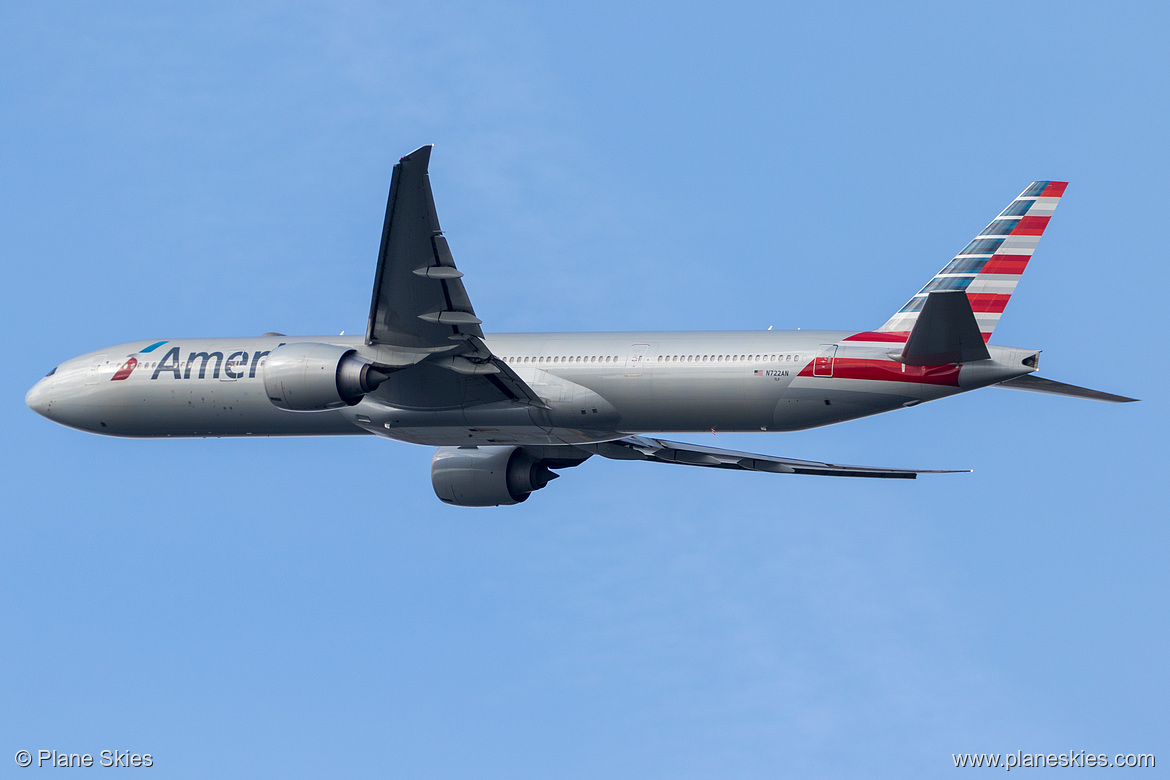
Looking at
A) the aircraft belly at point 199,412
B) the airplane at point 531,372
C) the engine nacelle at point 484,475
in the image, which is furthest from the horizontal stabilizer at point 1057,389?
the aircraft belly at point 199,412

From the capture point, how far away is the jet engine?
28422 millimetres

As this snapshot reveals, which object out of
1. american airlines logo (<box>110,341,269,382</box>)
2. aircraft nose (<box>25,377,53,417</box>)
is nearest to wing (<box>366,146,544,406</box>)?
american airlines logo (<box>110,341,269,382</box>)

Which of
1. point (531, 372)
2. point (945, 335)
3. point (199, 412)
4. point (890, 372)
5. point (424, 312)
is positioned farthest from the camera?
point (199, 412)

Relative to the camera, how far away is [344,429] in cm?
3381

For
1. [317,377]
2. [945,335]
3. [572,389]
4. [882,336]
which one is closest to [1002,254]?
[882,336]

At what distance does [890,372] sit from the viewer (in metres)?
28.3

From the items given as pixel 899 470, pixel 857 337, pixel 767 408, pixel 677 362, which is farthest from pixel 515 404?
pixel 899 470

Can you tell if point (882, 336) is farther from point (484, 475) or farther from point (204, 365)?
point (204, 365)

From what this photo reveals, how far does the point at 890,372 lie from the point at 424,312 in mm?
9734

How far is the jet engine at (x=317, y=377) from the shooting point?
1119 inches

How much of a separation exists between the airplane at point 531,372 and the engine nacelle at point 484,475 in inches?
63.1

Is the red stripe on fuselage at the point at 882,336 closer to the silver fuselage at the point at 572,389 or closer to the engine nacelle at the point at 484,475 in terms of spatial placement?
the silver fuselage at the point at 572,389

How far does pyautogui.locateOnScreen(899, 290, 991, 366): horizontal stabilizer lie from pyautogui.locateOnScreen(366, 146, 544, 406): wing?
8.53m

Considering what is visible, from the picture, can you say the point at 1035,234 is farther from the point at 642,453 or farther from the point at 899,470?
the point at 642,453
